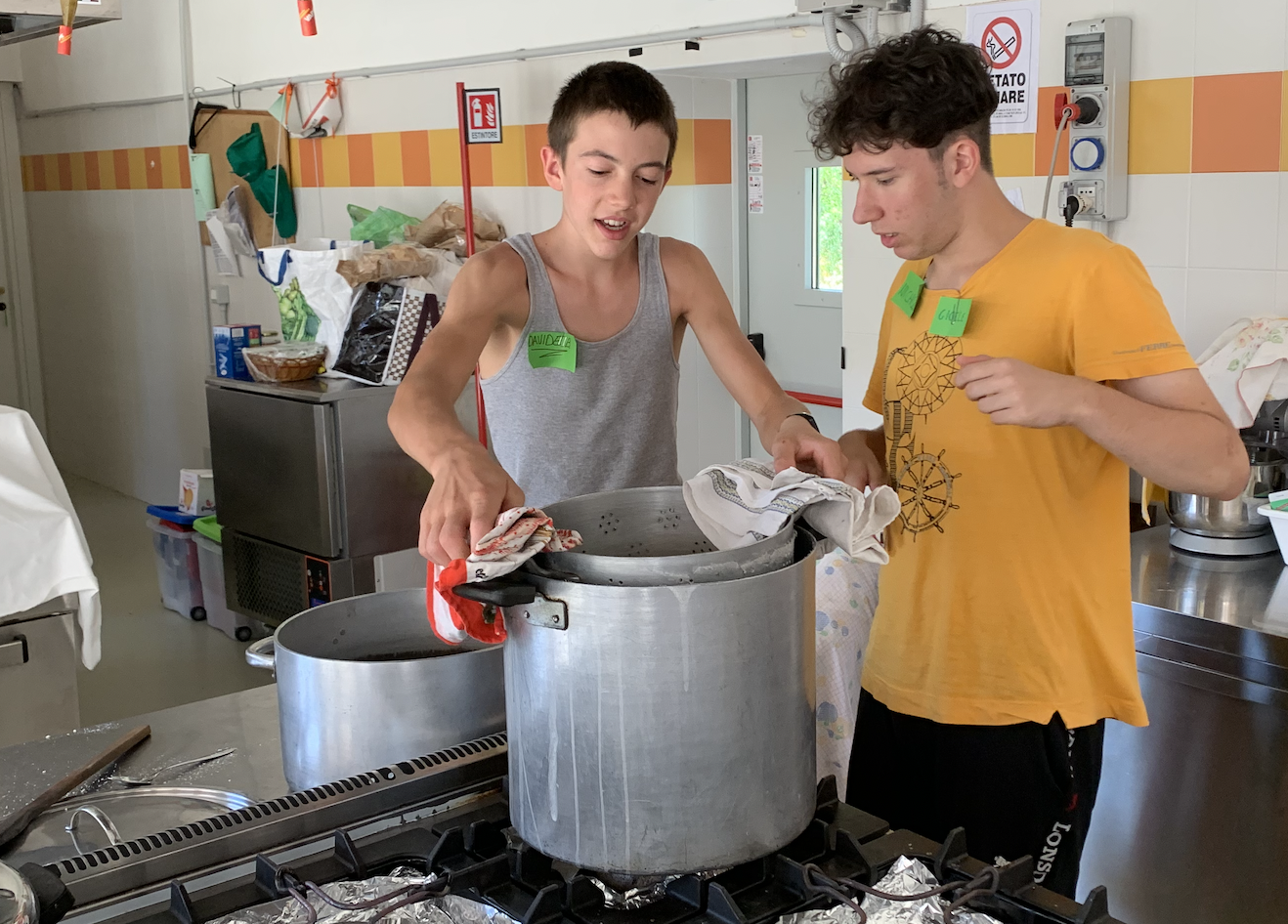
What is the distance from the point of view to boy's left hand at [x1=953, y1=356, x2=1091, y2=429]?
4.45 ft

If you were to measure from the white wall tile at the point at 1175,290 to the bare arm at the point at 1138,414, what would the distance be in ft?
4.33

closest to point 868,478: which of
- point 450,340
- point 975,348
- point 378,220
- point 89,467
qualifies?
point 975,348

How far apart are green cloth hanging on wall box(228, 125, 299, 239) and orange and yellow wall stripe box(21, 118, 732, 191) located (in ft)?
0.25

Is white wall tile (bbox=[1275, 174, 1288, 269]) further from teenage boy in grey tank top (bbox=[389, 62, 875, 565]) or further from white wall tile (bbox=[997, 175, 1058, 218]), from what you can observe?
teenage boy in grey tank top (bbox=[389, 62, 875, 565])

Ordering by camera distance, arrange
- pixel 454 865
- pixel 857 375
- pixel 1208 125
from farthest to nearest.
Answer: pixel 857 375, pixel 1208 125, pixel 454 865

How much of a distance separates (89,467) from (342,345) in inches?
164

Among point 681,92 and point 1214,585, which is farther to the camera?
point 681,92

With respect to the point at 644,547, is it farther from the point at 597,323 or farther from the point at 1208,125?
the point at 1208,125

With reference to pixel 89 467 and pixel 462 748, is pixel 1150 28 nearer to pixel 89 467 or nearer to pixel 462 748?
pixel 462 748

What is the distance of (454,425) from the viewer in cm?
131

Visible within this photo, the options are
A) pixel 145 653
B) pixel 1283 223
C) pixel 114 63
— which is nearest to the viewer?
pixel 1283 223

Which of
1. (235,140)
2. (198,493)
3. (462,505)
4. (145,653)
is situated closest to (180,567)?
(198,493)

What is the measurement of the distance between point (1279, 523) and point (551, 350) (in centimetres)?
147

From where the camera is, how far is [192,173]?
5703mm
